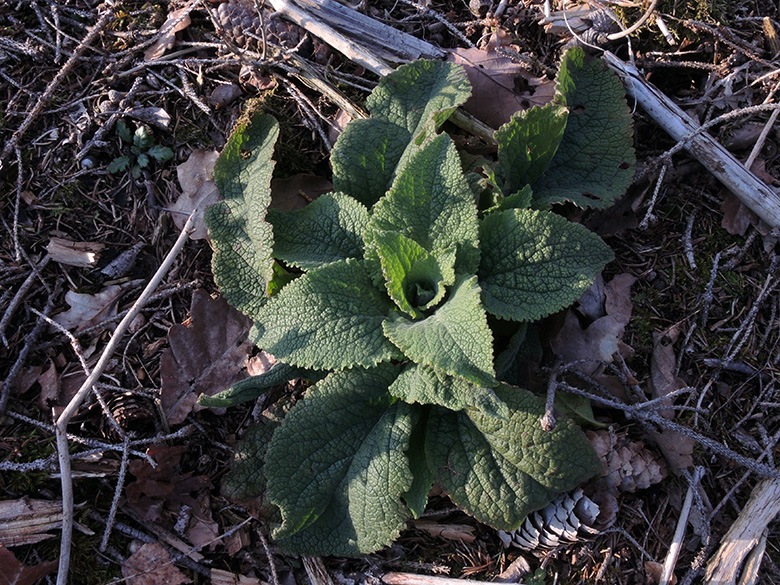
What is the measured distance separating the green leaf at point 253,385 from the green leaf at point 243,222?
0.85 feet

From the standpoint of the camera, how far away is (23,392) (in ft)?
8.57

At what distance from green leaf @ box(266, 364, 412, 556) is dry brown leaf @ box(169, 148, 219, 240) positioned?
112 cm

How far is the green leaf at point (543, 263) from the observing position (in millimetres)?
2221

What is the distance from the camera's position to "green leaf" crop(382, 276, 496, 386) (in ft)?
6.21

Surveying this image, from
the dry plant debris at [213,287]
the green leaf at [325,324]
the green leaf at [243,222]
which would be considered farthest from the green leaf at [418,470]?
the green leaf at [243,222]

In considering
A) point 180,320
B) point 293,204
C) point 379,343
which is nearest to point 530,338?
point 379,343

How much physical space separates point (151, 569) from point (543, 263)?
1.98 m

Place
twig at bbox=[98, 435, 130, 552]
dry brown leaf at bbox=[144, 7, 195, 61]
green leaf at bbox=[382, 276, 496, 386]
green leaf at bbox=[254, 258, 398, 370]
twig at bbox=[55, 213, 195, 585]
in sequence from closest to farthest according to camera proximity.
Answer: green leaf at bbox=[382, 276, 496, 386]
green leaf at bbox=[254, 258, 398, 370]
twig at bbox=[55, 213, 195, 585]
twig at bbox=[98, 435, 130, 552]
dry brown leaf at bbox=[144, 7, 195, 61]

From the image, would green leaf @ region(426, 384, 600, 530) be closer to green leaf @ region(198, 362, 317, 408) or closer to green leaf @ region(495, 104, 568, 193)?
green leaf @ region(198, 362, 317, 408)

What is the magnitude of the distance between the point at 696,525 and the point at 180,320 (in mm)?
2417

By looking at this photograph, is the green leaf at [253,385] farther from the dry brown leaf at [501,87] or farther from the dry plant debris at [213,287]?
the dry brown leaf at [501,87]

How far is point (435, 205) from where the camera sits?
2.35m

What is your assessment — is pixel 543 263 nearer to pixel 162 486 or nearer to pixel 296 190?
pixel 296 190

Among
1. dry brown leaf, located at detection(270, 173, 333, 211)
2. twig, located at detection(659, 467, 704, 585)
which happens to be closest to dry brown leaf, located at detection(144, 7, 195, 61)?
dry brown leaf, located at detection(270, 173, 333, 211)
